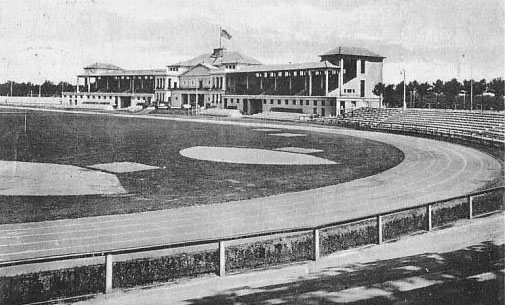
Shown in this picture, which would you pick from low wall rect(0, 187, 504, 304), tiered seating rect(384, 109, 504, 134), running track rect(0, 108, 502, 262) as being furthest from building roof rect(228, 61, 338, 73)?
low wall rect(0, 187, 504, 304)

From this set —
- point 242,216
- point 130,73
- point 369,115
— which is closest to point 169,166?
point 242,216

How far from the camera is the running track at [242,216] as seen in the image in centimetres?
1357

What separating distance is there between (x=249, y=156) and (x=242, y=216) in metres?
16.9

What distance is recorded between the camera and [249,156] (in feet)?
109

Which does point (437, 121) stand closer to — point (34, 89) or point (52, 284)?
point (52, 284)

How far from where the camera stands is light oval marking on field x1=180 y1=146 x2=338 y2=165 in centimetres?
3076

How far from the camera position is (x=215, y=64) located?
109312 millimetres

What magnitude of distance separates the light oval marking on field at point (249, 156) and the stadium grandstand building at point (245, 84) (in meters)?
41.7

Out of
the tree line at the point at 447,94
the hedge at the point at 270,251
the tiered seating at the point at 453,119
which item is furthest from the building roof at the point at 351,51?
the hedge at the point at 270,251

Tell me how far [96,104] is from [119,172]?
A: 96.2 metres

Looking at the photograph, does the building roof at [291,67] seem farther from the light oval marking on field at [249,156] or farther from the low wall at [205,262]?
the low wall at [205,262]

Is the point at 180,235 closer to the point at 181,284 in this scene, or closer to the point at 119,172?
the point at 181,284

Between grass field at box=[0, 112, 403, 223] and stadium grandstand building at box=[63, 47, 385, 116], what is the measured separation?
28.8 meters

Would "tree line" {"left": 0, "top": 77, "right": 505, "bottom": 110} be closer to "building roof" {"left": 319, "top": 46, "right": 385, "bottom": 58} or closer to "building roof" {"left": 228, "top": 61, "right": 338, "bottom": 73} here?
"building roof" {"left": 319, "top": 46, "right": 385, "bottom": 58}
